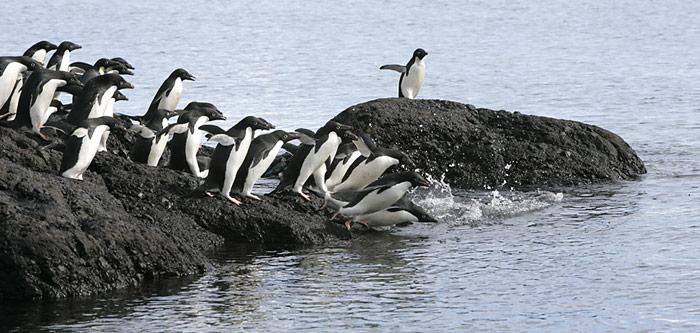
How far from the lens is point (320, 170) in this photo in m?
14.5

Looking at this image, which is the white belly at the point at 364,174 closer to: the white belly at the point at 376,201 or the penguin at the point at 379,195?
the penguin at the point at 379,195

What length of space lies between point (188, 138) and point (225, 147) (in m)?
1.51

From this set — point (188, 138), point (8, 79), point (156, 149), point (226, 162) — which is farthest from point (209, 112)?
point (8, 79)

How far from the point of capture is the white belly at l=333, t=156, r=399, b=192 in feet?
48.4

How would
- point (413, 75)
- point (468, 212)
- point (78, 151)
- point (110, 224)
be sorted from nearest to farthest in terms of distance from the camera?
point (110, 224)
point (78, 151)
point (468, 212)
point (413, 75)

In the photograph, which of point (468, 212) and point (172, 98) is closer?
point (468, 212)

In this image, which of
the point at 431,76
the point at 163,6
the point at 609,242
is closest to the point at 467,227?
the point at 609,242

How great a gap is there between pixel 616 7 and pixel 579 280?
51.0 m

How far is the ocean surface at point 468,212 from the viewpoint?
1055 centimetres

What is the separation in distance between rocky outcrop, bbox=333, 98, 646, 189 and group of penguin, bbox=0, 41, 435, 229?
2.11ft

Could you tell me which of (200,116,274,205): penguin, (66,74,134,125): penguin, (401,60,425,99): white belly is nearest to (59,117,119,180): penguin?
(200,116,274,205): penguin

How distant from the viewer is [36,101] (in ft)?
46.4

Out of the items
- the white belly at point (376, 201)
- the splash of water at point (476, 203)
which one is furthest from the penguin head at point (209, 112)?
the splash of water at point (476, 203)

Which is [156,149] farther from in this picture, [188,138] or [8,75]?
[8,75]
